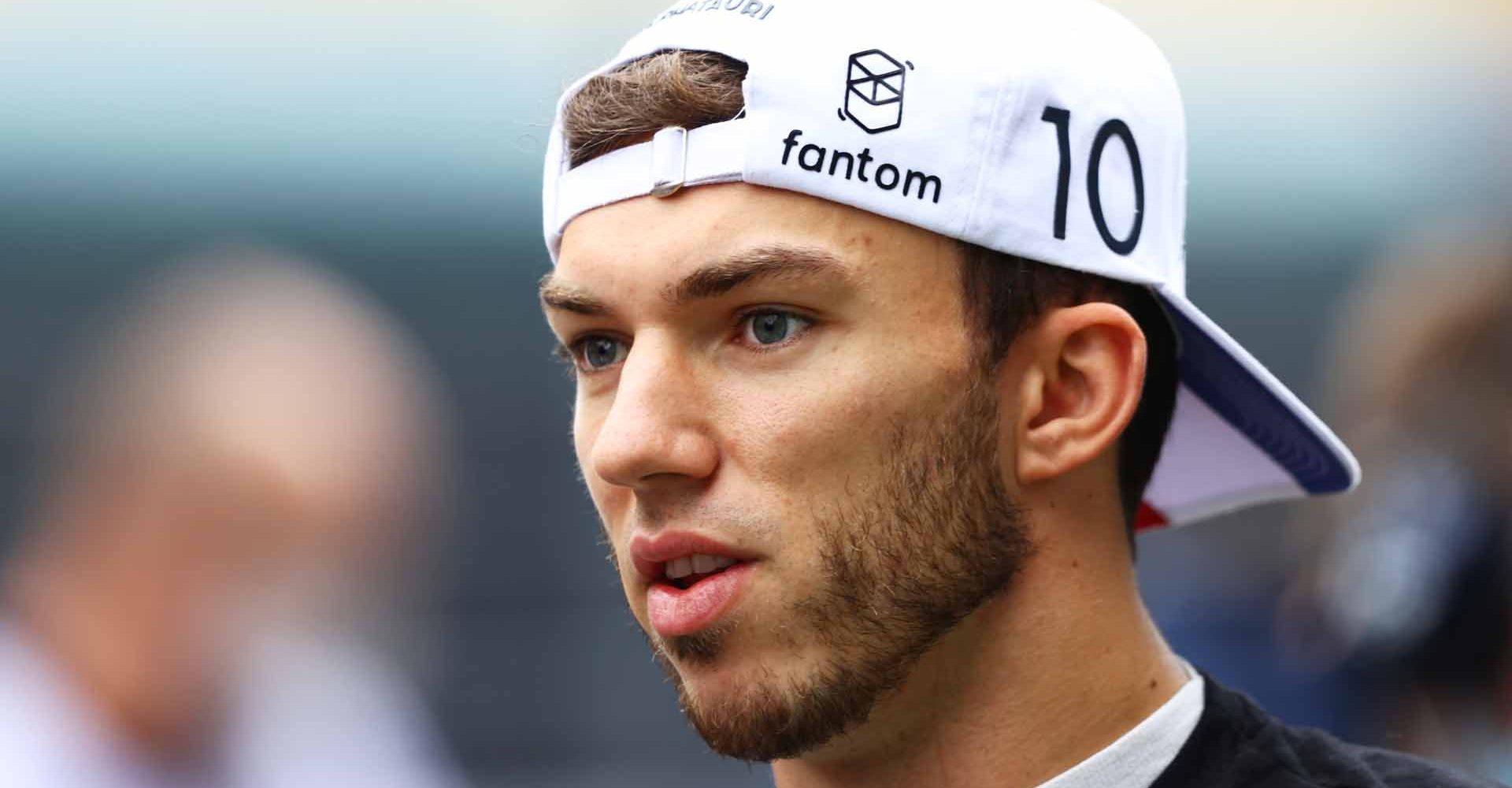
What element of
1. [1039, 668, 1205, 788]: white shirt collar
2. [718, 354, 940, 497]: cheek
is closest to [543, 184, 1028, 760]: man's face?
[718, 354, 940, 497]: cheek

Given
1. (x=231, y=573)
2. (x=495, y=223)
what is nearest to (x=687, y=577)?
(x=231, y=573)

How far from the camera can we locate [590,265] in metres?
2.63

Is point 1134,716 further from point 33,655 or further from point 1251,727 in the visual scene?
point 33,655

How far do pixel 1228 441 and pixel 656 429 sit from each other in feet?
3.37

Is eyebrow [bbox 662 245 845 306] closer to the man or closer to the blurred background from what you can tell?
the man

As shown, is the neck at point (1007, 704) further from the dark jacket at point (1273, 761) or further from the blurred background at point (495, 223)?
the blurred background at point (495, 223)

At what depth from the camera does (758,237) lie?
2.52 m

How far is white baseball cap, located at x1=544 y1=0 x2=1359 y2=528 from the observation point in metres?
2.54

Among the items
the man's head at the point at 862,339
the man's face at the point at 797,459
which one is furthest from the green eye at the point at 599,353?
the man's face at the point at 797,459

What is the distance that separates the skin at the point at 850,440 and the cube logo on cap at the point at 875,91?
13 centimetres

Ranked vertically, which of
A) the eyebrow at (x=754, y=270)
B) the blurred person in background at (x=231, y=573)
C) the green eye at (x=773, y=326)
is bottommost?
the blurred person in background at (x=231, y=573)

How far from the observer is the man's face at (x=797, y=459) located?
96.8 inches

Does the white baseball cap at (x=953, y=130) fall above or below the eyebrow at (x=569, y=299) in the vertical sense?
above

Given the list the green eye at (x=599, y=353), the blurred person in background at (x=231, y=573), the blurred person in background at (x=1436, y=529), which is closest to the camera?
the green eye at (x=599, y=353)
